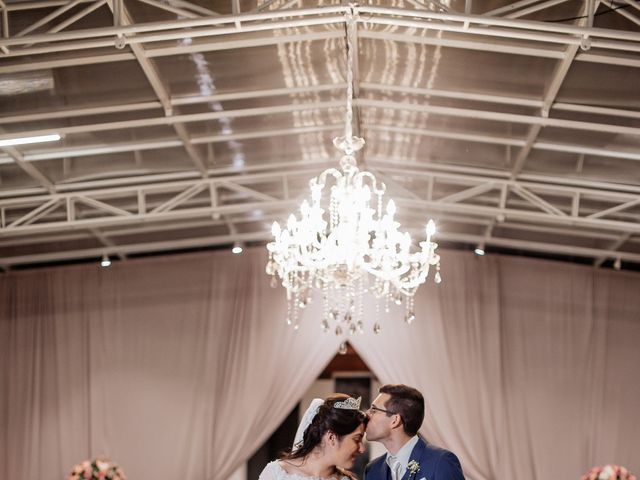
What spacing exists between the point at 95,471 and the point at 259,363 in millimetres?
2162

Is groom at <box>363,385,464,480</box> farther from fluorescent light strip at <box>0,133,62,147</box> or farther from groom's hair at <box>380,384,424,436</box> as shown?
fluorescent light strip at <box>0,133,62,147</box>

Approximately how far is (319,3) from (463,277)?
5.07 m

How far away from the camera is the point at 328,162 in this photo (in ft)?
34.9

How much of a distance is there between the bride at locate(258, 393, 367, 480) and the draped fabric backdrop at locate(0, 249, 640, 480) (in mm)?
7269

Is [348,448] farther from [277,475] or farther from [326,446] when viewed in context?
[277,475]

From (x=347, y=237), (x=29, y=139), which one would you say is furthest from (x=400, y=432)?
(x=29, y=139)

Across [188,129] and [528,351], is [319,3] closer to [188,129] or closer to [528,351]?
[188,129]

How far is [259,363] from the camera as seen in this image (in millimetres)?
11930

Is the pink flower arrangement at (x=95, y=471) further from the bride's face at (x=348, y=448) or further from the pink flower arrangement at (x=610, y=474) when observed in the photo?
the bride's face at (x=348, y=448)

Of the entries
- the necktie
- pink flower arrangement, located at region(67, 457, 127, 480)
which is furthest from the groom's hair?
pink flower arrangement, located at region(67, 457, 127, 480)

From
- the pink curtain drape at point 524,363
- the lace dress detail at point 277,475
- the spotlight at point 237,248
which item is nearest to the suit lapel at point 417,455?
the lace dress detail at point 277,475

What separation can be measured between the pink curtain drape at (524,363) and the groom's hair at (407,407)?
7.04 m

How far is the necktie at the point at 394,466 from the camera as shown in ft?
14.7

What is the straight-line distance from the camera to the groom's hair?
449 centimetres
